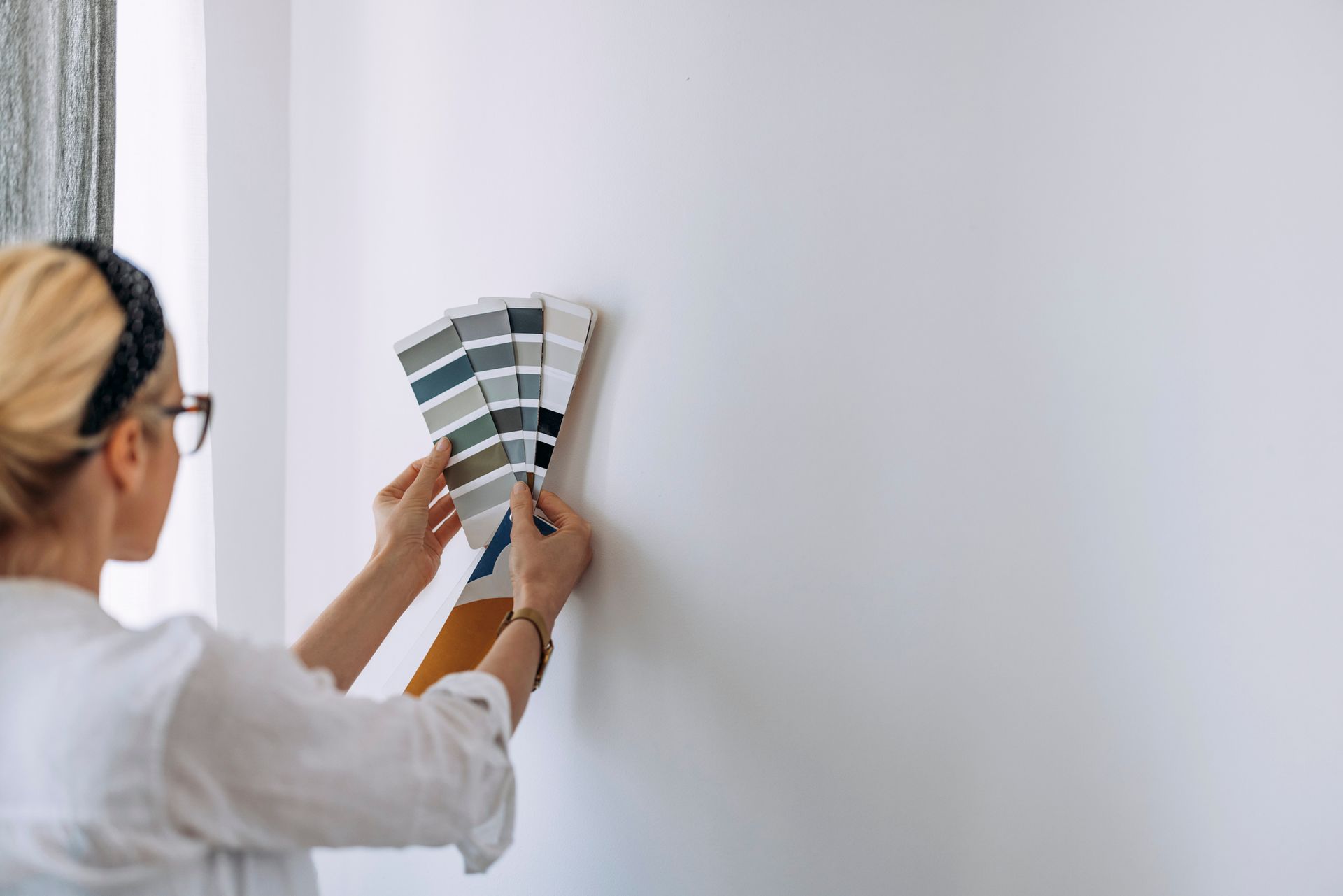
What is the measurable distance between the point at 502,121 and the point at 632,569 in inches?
24.6

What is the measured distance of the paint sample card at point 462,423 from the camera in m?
1.14

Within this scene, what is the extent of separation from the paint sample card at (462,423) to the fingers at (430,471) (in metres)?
0.01

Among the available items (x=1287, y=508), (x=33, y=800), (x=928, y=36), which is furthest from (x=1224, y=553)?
(x=33, y=800)

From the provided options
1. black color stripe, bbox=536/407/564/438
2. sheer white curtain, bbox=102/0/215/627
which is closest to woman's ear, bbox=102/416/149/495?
black color stripe, bbox=536/407/564/438

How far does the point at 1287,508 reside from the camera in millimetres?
686

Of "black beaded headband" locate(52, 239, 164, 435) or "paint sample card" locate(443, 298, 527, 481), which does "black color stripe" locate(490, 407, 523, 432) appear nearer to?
"paint sample card" locate(443, 298, 527, 481)

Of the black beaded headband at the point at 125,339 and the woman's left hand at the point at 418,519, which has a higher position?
the black beaded headband at the point at 125,339

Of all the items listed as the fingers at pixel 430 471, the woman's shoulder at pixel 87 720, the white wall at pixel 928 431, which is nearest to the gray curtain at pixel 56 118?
the white wall at pixel 928 431

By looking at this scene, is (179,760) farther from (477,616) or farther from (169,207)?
(169,207)

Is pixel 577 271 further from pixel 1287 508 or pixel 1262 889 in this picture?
pixel 1262 889

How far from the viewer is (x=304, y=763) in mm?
654

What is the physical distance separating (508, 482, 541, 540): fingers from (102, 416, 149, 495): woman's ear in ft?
1.36

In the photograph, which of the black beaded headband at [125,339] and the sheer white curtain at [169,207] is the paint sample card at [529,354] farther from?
the sheer white curtain at [169,207]

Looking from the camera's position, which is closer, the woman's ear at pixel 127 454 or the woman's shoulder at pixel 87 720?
the woman's shoulder at pixel 87 720
